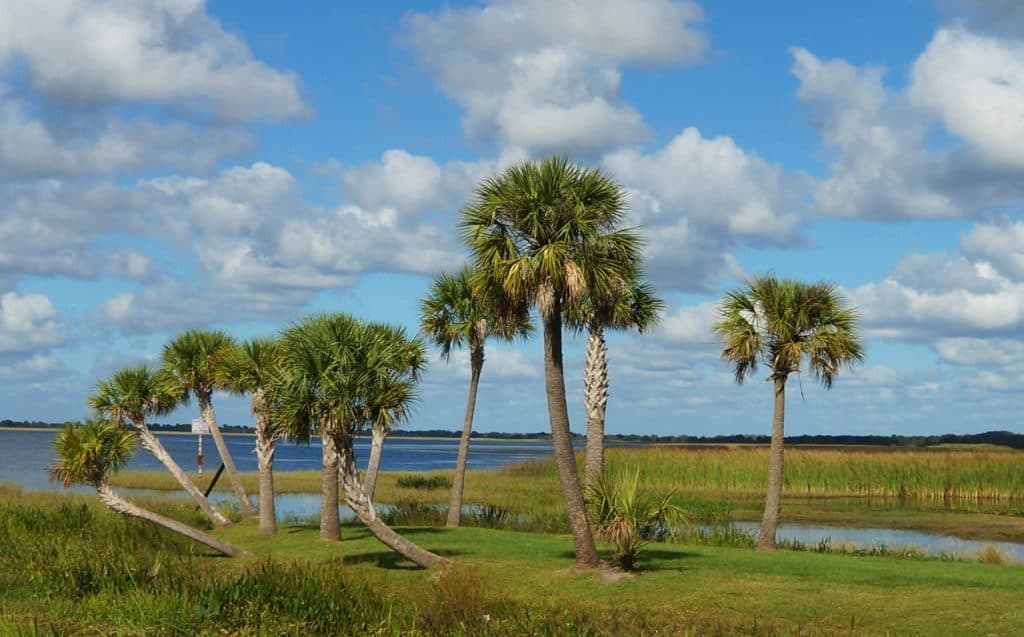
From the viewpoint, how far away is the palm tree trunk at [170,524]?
3180cm

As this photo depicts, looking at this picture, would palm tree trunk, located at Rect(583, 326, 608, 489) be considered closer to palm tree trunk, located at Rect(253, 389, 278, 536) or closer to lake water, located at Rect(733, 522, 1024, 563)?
lake water, located at Rect(733, 522, 1024, 563)

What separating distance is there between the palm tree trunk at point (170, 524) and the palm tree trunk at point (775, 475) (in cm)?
1503

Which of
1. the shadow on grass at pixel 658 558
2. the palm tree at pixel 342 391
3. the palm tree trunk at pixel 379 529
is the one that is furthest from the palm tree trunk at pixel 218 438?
the shadow on grass at pixel 658 558

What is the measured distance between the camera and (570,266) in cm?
2541

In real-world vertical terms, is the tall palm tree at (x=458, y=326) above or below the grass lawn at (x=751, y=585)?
above

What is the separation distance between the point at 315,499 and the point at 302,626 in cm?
4564

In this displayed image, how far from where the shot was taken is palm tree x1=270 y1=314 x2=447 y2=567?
27641mm

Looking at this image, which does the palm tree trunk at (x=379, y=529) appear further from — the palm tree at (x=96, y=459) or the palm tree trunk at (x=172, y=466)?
the palm tree trunk at (x=172, y=466)

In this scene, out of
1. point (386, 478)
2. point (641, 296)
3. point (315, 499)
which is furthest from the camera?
point (386, 478)

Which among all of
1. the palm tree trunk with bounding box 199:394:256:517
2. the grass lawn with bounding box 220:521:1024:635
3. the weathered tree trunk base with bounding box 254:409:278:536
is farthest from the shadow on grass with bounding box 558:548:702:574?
the palm tree trunk with bounding box 199:394:256:517

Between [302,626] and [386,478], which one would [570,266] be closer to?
[302,626]

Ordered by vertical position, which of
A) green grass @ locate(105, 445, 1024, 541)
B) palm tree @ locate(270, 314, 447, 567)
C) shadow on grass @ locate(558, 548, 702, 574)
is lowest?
shadow on grass @ locate(558, 548, 702, 574)

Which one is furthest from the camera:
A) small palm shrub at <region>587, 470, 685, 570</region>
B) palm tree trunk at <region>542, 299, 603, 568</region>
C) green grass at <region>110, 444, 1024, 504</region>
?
green grass at <region>110, 444, 1024, 504</region>

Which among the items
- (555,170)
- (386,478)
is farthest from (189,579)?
(386,478)
